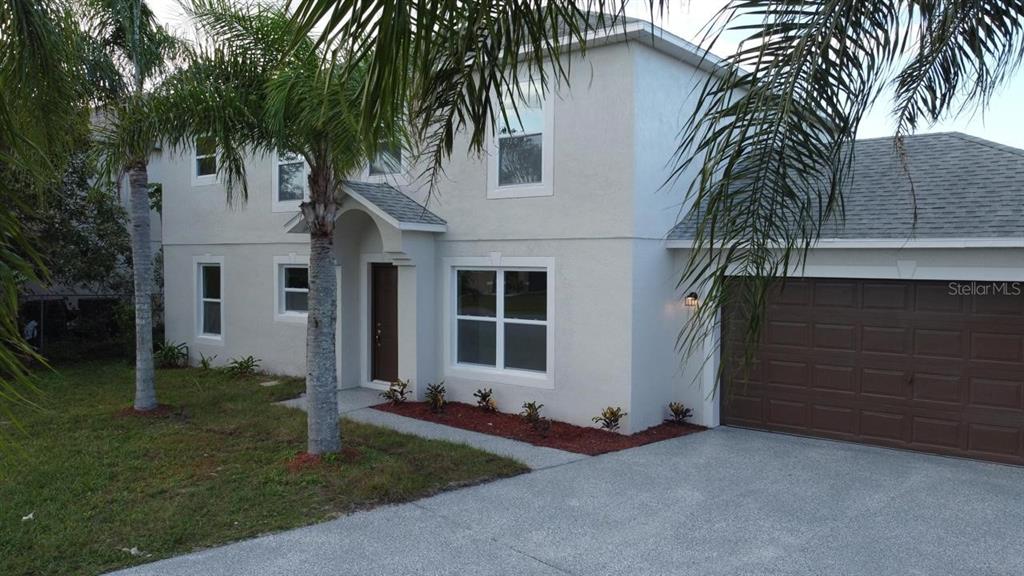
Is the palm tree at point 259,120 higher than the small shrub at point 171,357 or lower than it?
higher

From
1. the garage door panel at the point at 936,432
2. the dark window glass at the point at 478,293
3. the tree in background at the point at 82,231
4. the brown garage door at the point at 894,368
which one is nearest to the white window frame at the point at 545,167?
the dark window glass at the point at 478,293

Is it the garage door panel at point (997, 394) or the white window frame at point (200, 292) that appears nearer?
the garage door panel at point (997, 394)

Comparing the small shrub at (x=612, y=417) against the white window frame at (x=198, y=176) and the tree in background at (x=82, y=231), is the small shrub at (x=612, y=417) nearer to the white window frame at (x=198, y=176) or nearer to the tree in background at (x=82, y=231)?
the white window frame at (x=198, y=176)

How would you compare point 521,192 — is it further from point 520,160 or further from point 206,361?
point 206,361

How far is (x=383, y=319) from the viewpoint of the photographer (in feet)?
43.6

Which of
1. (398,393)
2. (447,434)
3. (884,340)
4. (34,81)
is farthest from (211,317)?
(884,340)

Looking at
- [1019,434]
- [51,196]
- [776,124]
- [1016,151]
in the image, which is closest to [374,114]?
[776,124]

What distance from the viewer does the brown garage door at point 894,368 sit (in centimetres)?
878

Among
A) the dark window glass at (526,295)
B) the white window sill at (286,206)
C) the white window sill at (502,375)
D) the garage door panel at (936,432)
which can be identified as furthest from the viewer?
the white window sill at (286,206)

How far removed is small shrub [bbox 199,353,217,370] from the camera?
15.6m

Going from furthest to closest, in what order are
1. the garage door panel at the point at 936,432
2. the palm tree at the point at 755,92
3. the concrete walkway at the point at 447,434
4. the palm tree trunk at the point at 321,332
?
the garage door panel at the point at 936,432 → the concrete walkway at the point at 447,434 → the palm tree trunk at the point at 321,332 → the palm tree at the point at 755,92

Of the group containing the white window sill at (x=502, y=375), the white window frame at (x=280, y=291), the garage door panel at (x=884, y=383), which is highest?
the white window frame at (x=280, y=291)

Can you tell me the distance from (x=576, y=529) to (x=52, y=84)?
524 centimetres

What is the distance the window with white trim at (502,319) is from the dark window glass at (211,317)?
7.15 meters
